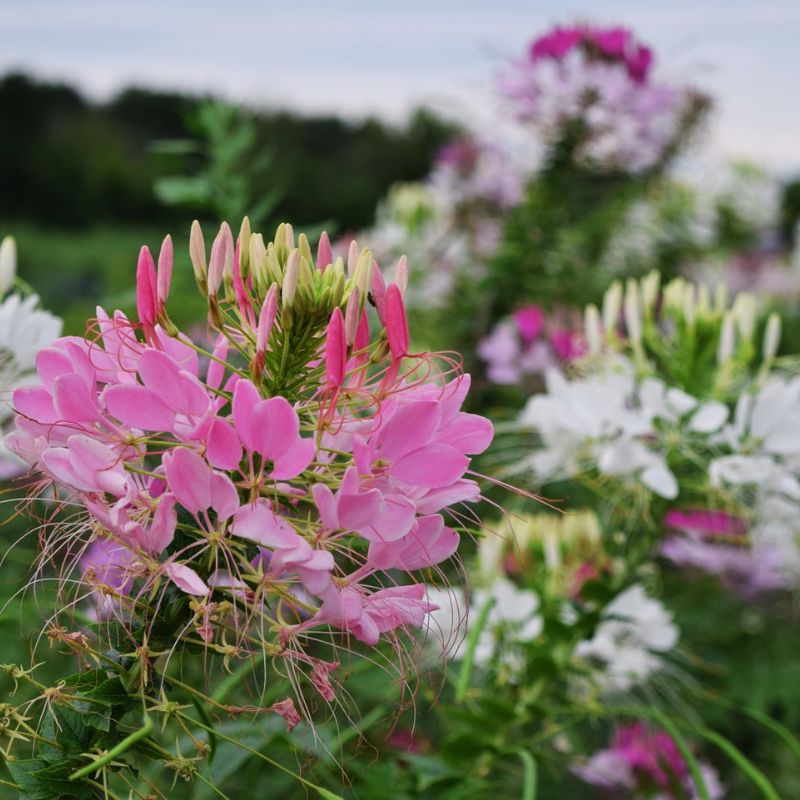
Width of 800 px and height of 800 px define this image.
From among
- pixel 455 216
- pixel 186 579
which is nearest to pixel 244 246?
pixel 186 579

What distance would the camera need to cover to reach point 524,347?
2.00 meters

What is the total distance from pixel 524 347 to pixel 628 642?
857mm

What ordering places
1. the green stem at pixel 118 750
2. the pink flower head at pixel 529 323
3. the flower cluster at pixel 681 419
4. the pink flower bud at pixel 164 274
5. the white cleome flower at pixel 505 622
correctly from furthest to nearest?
the pink flower head at pixel 529 323 → the white cleome flower at pixel 505 622 → the flower cluster at pixel 681 419 → the pink flower bud at pixel 164 274 → the green stem at pixel 118 750

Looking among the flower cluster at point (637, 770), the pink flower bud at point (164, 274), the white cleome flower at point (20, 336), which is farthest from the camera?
the flower cluster at point (637, 770)

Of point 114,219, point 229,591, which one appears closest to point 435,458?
point 229,591

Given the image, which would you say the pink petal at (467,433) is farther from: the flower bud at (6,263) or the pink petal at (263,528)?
the flower bud at (6,263)

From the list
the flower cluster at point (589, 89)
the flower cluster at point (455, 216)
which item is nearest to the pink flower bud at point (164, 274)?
the flower cluster at point (589, 89)

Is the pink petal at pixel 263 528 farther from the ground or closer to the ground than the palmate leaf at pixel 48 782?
farther from the ground

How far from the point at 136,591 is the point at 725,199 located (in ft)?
13.4

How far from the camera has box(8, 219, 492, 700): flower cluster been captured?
546mm

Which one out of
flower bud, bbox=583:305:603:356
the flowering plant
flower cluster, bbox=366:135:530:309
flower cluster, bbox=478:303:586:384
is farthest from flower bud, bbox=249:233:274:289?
flower cluster, bbox=366:135:530:309

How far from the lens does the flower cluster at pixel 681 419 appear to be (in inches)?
42.1

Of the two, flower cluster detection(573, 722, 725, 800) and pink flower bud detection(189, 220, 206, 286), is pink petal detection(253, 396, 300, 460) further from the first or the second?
flower cluster detection(573, 722, 725, 800)

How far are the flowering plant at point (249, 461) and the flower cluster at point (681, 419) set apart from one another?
1.64ft
